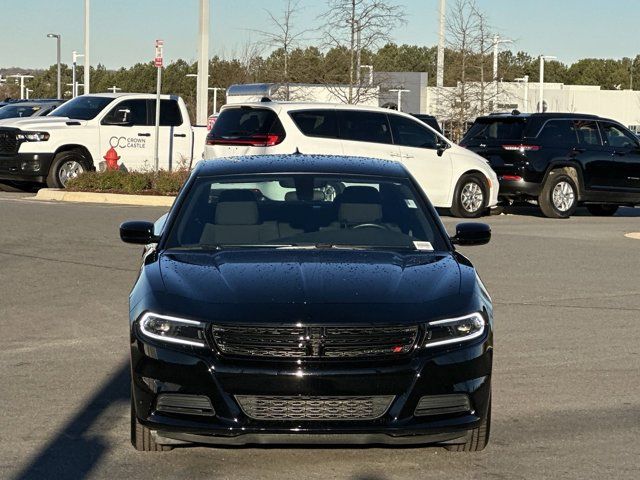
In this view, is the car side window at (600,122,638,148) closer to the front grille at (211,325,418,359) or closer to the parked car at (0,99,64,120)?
the parked car at (0,99,64,120)

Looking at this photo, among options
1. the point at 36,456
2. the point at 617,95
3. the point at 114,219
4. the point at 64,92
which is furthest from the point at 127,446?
the point at 64,92

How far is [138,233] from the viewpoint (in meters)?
7.45

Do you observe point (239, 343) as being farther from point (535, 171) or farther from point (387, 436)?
point (535, 171)

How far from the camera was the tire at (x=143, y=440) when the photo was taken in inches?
245

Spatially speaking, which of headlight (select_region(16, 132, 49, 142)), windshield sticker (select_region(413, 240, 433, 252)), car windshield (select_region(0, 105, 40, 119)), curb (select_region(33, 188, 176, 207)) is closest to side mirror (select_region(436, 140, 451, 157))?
curb (select_region(33, 188, 176, 207))

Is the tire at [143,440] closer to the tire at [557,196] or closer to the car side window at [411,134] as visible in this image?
the car side window at [411,134]

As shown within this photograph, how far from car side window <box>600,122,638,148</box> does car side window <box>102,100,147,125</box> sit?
9267 millimetres

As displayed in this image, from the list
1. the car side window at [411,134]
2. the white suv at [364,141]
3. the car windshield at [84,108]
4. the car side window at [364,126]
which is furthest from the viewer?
the car windshield at [84,108]

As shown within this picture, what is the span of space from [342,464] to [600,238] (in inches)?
518

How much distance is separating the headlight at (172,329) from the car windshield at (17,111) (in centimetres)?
2638

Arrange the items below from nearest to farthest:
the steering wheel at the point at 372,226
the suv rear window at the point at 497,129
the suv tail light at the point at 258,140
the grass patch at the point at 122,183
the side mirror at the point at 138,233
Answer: the steering wheel at the point at 372,226, the side mirror at the point at 138,233, the suv tail light at the point at 258,140, the suv rear window at the point at 497,129, the grass patch at the point at 122,183

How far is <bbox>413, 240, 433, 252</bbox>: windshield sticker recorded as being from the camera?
709cm

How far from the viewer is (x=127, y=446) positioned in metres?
6.53

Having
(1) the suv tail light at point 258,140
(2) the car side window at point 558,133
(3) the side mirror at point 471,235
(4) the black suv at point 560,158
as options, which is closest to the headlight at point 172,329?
(3) the side mirror at point 471,235
